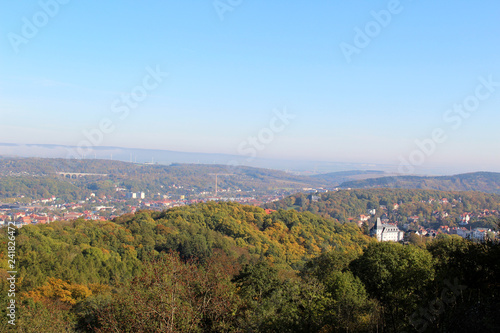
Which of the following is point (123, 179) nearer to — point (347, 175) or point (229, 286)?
point (347, 175)

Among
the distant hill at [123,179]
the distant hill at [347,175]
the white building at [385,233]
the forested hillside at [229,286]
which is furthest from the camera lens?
the distant hill at [347,175]

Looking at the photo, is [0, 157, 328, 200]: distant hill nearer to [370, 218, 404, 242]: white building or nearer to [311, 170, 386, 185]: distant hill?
[311, 170, 386, 185]: distant hill

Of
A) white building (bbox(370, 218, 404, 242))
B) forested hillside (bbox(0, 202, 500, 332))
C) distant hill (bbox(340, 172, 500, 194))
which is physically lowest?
white building (bbox(370, 218, 404, 242))

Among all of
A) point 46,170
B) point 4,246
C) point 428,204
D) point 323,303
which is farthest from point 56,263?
point 46,170

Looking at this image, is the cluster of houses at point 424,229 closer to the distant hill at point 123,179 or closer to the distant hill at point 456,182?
the distant hill at point 456,182

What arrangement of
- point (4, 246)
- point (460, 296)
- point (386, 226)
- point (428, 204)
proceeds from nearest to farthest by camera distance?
point (460, 296) → point (4, 246) → point (386, 226) → point (428, 204)

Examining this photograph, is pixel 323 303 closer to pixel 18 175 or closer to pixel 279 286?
pixel 279 286

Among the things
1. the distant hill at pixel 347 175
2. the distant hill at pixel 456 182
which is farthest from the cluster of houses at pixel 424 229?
the distant hill at pixel 347 175

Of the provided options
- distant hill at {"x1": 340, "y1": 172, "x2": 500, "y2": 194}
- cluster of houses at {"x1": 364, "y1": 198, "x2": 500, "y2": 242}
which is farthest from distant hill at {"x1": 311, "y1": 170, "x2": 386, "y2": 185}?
cluster of houses at {"x1": 364, "y1": 198, "x2": 500, "y2": 242}
